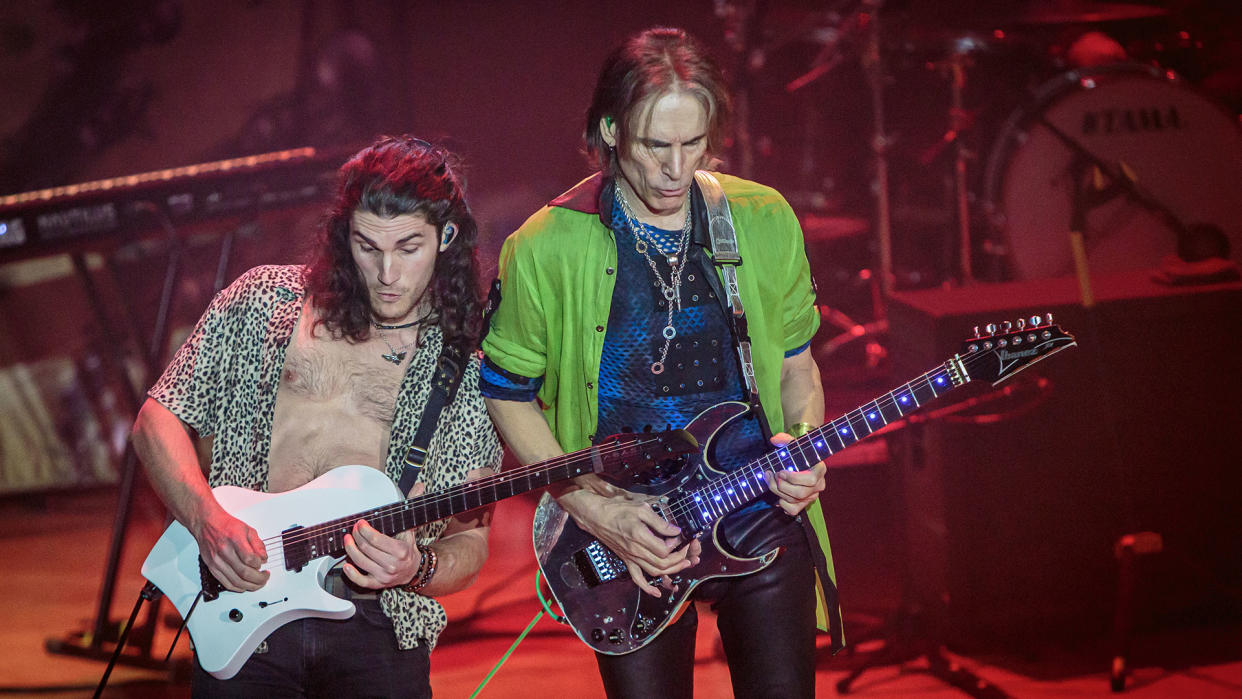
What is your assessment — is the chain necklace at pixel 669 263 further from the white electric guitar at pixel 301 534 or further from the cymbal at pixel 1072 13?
the cymbal at pixel 1072 13

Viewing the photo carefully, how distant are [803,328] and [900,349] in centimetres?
185

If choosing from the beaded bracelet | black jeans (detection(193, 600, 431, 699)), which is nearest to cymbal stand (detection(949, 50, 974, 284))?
the beaded bracelet

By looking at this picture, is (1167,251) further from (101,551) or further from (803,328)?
(101,551)

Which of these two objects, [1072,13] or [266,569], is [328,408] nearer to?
[266,569]

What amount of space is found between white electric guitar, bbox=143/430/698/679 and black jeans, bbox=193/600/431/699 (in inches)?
1.5

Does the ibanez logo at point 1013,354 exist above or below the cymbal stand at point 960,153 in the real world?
below

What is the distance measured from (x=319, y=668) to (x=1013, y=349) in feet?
6.34

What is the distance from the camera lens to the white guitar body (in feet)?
8.82

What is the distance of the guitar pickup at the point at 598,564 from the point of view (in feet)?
8.83

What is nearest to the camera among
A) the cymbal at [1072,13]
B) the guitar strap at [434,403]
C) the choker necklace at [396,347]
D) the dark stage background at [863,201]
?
the guitar strap at [434,403]

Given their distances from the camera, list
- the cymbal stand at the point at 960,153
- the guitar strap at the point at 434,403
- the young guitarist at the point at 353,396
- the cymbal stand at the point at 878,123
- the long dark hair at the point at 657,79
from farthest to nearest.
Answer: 1. the cymbal stand at the point at 960,153
2. the cymbal stand at the point at 878,123
3. the guitar strap at the point at 434,403
4. the young guitarist at the point at 353,396
5. the long dark hair at the point at 657,79

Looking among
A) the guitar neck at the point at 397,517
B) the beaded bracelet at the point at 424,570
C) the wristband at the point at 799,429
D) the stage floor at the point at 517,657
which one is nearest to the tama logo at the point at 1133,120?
the stage floor at the point at 517,657

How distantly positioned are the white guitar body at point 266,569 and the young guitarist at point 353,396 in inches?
1.8

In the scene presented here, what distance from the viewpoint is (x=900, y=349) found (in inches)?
181
